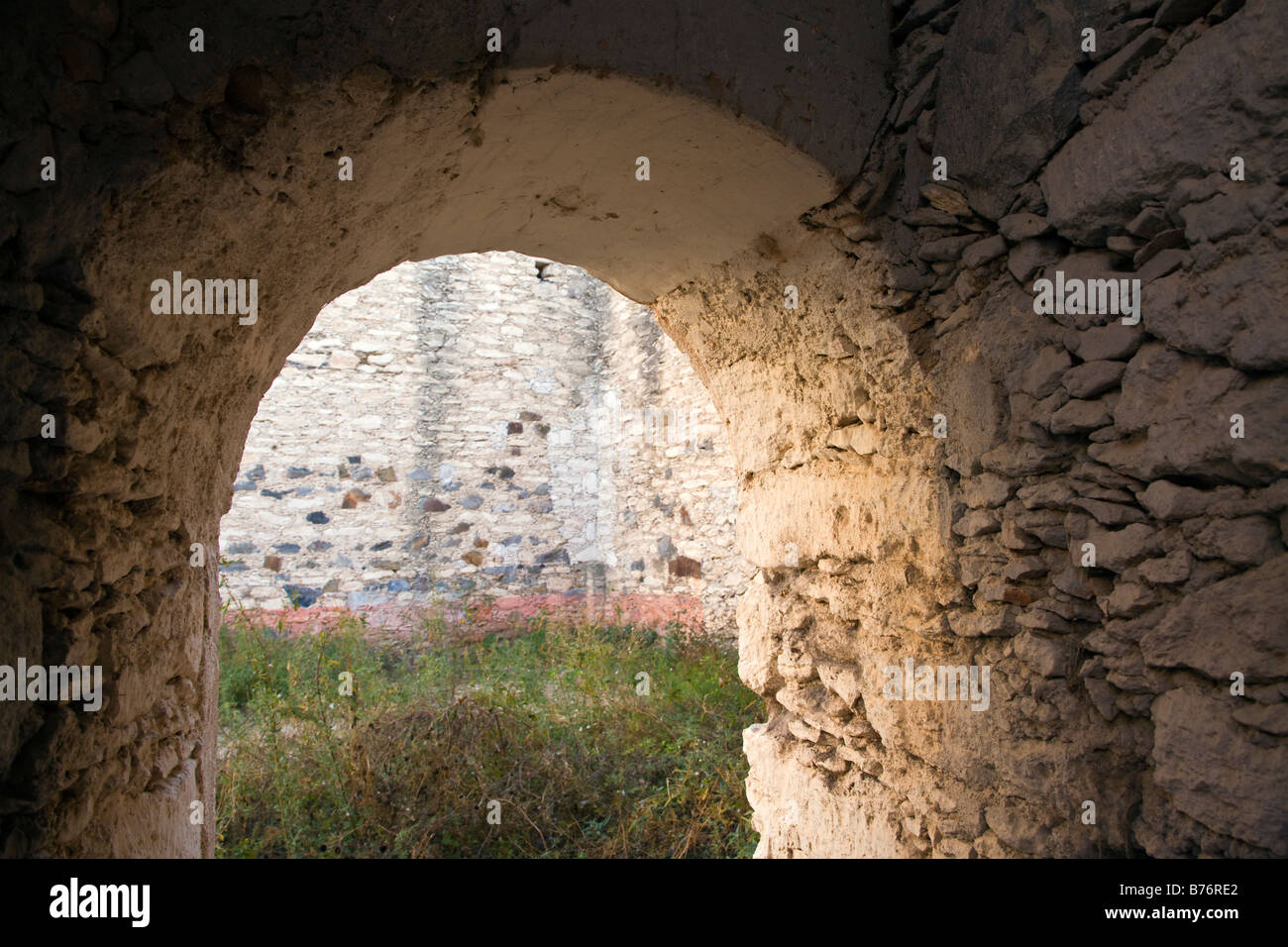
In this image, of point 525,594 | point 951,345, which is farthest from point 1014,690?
point 525,594

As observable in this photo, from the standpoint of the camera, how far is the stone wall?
664cm

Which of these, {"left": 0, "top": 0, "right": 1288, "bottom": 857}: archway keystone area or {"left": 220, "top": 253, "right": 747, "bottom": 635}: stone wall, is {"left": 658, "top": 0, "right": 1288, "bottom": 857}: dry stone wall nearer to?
{"left": 0, "top": 0, "right": 1288, "bottom": 857}: archway keystone area

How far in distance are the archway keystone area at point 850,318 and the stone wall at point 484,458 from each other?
435 cm

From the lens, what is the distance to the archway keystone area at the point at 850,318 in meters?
1.47

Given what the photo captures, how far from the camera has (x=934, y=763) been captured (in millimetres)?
2221

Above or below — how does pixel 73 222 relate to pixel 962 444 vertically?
above

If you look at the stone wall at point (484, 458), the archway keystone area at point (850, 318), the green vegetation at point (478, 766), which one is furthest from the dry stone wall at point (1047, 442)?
Result: the stone wall at point (484, 458)

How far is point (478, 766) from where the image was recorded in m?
3.91

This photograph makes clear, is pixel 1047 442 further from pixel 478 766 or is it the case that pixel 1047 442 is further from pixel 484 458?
pixel 484 458

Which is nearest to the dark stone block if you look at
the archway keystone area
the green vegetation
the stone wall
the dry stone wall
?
the stone wall

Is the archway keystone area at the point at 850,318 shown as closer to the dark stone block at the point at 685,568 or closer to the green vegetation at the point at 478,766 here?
the green vegetation at the point at 478,766

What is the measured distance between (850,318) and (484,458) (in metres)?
5.50
